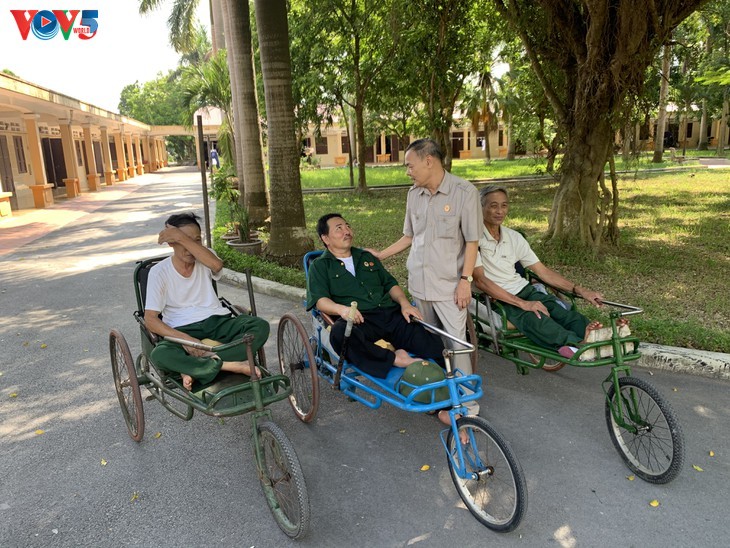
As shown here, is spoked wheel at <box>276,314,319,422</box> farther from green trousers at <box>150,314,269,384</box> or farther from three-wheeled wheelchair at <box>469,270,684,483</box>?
three-wheeled wheelchair at <box>469,270,684,483</box>

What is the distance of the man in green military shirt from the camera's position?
362 centimetres

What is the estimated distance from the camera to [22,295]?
25.1ft

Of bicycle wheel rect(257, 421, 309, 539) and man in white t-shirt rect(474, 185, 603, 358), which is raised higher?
man in white t-shirt rect(474, 185, 603, 358)

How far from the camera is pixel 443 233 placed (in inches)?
148

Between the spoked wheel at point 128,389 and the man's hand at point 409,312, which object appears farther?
the man's hand at point 409,312

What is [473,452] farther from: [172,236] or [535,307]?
[172,236]

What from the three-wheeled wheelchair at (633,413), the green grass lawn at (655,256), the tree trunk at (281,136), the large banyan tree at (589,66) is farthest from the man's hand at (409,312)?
the large banyan tree at (589,66)

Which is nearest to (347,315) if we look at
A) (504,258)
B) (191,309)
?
(191,309)

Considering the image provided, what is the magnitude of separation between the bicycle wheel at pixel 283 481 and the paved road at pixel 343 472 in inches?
4.0

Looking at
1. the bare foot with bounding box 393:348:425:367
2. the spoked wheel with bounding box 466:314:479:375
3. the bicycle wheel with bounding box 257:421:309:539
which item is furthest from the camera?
the spoked wheel with bounding box 466:314:479:375

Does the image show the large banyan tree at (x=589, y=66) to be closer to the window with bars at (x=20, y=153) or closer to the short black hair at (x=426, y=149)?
the short black hair at (x=426, y=149)

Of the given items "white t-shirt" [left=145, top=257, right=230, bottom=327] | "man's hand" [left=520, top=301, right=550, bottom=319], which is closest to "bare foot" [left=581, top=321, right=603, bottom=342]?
"man's hand" [left=520, top=301, right=550, bottom=319]

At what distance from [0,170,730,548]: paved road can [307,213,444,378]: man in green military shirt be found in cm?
56

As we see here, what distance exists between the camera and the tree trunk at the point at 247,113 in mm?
10547
